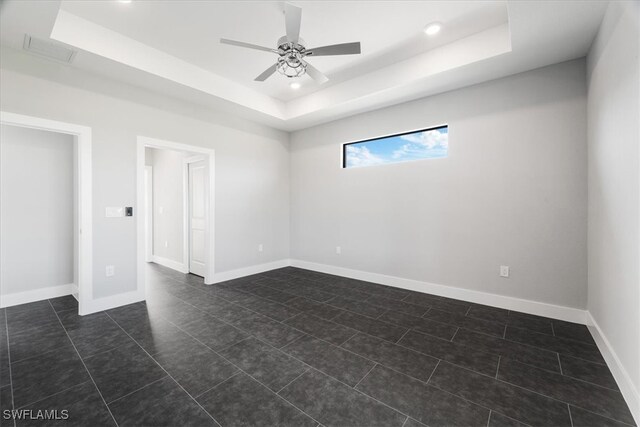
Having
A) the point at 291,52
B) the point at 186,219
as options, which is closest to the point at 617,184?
the point at 291,52

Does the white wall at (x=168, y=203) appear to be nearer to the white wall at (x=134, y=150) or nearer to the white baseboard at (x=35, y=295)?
the white wall at (x=134, y=150)

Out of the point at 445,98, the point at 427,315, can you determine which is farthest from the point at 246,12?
the point at 427,315

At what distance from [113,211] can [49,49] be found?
1.73 m

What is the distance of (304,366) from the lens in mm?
2074

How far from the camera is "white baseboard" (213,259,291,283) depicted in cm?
440

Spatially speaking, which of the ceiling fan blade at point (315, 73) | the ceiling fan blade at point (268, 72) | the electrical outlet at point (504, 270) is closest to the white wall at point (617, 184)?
the electrical outlet at point (504, 270)

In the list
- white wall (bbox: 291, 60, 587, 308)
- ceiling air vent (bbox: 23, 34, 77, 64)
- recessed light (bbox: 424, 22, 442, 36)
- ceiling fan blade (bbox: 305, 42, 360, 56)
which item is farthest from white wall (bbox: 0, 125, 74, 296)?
recessed light (bbox: 424, 22, 442, 36)

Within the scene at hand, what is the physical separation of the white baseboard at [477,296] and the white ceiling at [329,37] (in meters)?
2.66

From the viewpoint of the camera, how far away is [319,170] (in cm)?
512

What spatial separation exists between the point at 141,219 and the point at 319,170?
2.98m

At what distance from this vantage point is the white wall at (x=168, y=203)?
5199 mm

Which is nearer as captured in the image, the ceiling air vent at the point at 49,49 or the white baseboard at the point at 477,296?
the ceiling air vent at the point at 49,49

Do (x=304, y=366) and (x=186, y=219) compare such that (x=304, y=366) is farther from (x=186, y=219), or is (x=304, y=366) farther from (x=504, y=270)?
(x=186, y=219)

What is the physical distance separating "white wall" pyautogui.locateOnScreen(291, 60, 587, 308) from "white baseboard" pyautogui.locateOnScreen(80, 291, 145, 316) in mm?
3110
